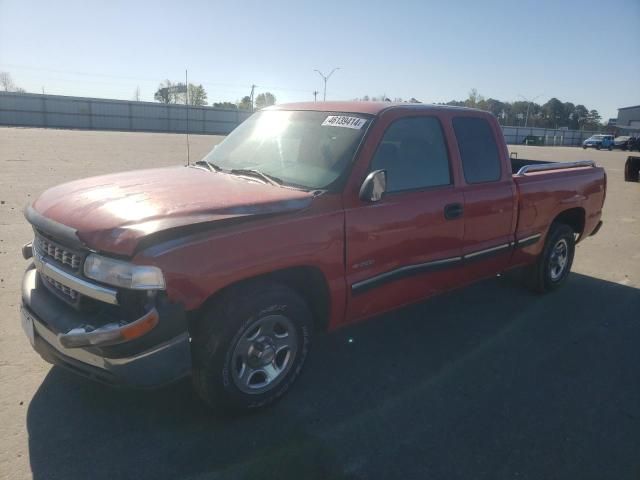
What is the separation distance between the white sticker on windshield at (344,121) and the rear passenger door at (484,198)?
1038mm

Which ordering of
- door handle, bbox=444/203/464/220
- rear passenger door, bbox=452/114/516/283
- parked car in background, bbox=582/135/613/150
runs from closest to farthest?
door handle, bbox=444/203/464/220 < rear passenger door, bbox=452/114/516/283 < parked car in background, bbox=582/135/613/150

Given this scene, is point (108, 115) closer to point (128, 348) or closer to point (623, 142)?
point (623, 142)

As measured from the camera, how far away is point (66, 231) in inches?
106

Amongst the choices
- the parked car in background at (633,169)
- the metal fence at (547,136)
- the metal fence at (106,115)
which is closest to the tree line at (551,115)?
the metal fence at (547,136)

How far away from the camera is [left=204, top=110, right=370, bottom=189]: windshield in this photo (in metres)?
3.44

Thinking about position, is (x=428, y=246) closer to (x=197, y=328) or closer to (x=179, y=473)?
(x=197, y=328)

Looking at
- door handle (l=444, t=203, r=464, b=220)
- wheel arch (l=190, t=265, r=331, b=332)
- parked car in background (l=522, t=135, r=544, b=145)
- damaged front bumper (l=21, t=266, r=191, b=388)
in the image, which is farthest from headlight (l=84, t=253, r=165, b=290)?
parked car in background (l=522, t=135, r=544, b=145)

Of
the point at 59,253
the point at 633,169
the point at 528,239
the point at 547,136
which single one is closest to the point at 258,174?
the point at 59,253

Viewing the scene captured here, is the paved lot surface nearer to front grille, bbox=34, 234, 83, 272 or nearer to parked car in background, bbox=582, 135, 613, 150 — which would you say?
front grille, bbox=34, 234, 83, 272

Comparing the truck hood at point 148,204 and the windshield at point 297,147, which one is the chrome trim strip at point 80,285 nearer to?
the truck hood at point 148,204

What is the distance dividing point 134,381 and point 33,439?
759mm

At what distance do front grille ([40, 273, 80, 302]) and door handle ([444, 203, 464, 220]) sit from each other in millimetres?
2666

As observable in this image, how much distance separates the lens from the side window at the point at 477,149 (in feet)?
13.9

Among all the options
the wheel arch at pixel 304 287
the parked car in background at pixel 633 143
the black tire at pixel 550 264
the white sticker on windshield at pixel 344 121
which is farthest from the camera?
the parked car in background at pixel 633 143
